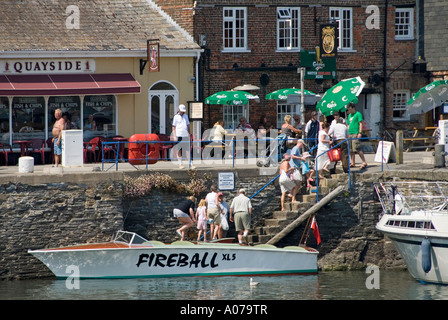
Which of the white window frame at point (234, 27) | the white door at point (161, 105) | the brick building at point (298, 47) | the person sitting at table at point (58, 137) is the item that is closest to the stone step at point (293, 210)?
the person sitting at table at point (58, 137)

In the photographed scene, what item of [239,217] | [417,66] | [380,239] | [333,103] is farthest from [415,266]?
[417,66]

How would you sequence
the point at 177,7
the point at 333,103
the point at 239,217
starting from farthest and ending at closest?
the point at 177,7, the point at 333,103, the point at 239,217

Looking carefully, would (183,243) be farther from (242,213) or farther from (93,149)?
(93,149)

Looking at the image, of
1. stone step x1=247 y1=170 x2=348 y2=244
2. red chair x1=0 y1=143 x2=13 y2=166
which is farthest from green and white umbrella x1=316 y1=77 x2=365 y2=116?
red chair x1=0 y1=143 x2=13 y2=166

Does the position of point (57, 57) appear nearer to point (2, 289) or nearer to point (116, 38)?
point (116, 38)

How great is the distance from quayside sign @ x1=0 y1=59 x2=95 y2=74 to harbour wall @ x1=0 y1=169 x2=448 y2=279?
5761mm

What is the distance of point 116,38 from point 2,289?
34.5 ft

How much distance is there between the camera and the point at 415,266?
25.3 m

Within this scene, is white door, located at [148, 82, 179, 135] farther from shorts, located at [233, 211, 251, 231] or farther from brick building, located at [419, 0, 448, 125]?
brick building, located at [419, 0, 448, 125]

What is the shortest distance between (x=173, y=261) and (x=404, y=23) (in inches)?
605

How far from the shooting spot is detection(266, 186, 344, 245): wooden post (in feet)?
87.9

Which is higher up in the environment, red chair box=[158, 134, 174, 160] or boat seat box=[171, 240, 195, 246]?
red chair box=[158, 134, 174, 160]

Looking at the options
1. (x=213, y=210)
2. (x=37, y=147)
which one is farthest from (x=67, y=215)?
(x=37, y=147)

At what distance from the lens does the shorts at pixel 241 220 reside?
26.5m
